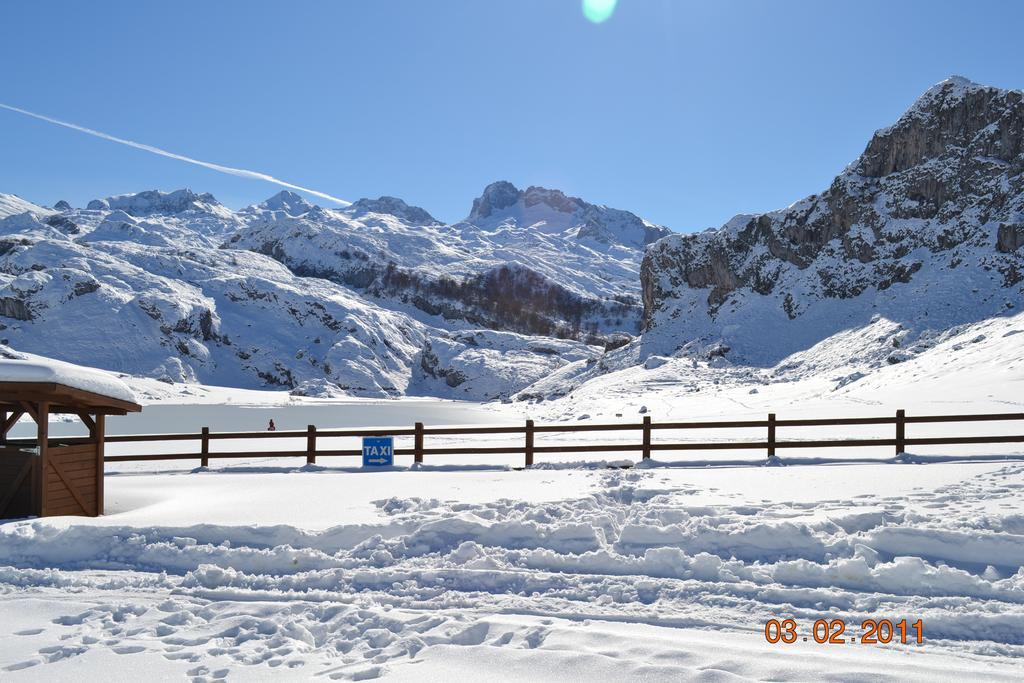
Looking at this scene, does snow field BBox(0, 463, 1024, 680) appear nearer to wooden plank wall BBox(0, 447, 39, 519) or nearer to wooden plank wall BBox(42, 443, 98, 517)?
wooden plank wall BBox(42, 443, 98, 517)

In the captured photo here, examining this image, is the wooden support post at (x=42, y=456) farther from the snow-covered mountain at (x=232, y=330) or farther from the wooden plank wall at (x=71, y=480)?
the snow-covered mountain at (x=232, y=330)

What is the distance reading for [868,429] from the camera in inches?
967

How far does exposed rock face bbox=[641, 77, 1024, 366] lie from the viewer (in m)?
57.4

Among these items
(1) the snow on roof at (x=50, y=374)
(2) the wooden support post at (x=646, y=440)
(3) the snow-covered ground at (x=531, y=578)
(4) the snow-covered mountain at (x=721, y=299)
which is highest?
(4) the snow-covered mountain at (x=721, y=299)

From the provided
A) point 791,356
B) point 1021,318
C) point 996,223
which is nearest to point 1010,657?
point 1021,318

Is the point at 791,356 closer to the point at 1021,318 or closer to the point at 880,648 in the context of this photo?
the point at 1021,318

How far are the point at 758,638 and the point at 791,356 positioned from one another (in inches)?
2360

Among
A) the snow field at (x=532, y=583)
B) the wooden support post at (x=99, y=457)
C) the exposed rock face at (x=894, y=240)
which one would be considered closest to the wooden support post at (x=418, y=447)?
the snow field at (x=532, y=583)

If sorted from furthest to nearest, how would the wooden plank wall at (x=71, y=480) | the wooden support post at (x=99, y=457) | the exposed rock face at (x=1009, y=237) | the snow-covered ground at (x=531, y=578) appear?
the exposed rock face at (x=1009, y=237) < the wooden support post at (x=99, y=457) < the wooden plank wall at (x=71, y=480) < the snow-covered ground at (x=531, y=578)

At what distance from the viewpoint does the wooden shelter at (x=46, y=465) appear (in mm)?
10164
